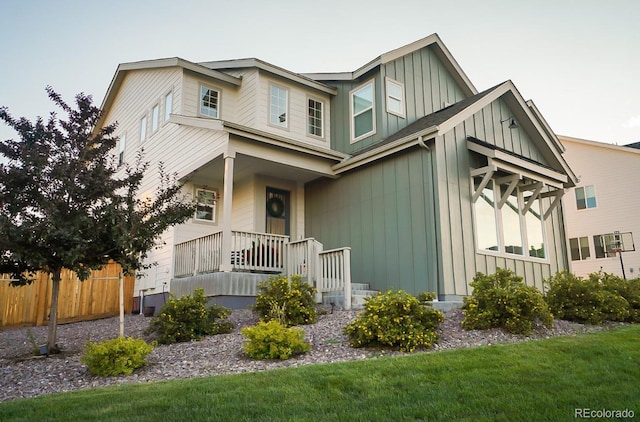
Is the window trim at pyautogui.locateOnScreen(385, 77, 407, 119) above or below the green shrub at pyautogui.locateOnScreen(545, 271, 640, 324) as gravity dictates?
above

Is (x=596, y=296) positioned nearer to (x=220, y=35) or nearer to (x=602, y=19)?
(x=602, y=19)

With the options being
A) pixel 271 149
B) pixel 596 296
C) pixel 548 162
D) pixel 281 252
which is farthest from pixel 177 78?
pixel 596 296

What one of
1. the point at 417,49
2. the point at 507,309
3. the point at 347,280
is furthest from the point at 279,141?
the point at 507,309

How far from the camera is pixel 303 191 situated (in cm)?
1389

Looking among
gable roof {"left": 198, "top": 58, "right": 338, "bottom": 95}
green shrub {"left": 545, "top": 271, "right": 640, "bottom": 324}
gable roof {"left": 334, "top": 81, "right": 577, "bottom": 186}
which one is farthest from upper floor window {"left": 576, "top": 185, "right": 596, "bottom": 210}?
green shrub {"left": 545, "top": 271, "right": 640, "bottom": 324}

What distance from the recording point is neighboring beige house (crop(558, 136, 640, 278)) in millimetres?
21969

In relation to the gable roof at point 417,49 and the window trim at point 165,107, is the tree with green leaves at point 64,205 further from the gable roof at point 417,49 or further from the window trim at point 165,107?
the gable roof at point 417,49

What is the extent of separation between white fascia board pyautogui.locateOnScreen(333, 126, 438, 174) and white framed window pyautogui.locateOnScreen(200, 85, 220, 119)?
391cm

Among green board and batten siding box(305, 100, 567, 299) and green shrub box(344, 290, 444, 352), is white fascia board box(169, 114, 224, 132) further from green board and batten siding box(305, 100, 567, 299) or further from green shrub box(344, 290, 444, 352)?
green shrub box(344, 290, 444, 352)

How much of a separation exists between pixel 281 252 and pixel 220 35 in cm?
813

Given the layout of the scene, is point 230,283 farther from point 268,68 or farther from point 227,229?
point 268,68

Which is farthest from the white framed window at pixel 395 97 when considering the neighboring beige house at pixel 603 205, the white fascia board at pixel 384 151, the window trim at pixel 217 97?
Answer: the neighboring beige house at pixel 603 205

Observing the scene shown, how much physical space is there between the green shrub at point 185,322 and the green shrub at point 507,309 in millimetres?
3987

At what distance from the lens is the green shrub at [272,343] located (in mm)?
6336
